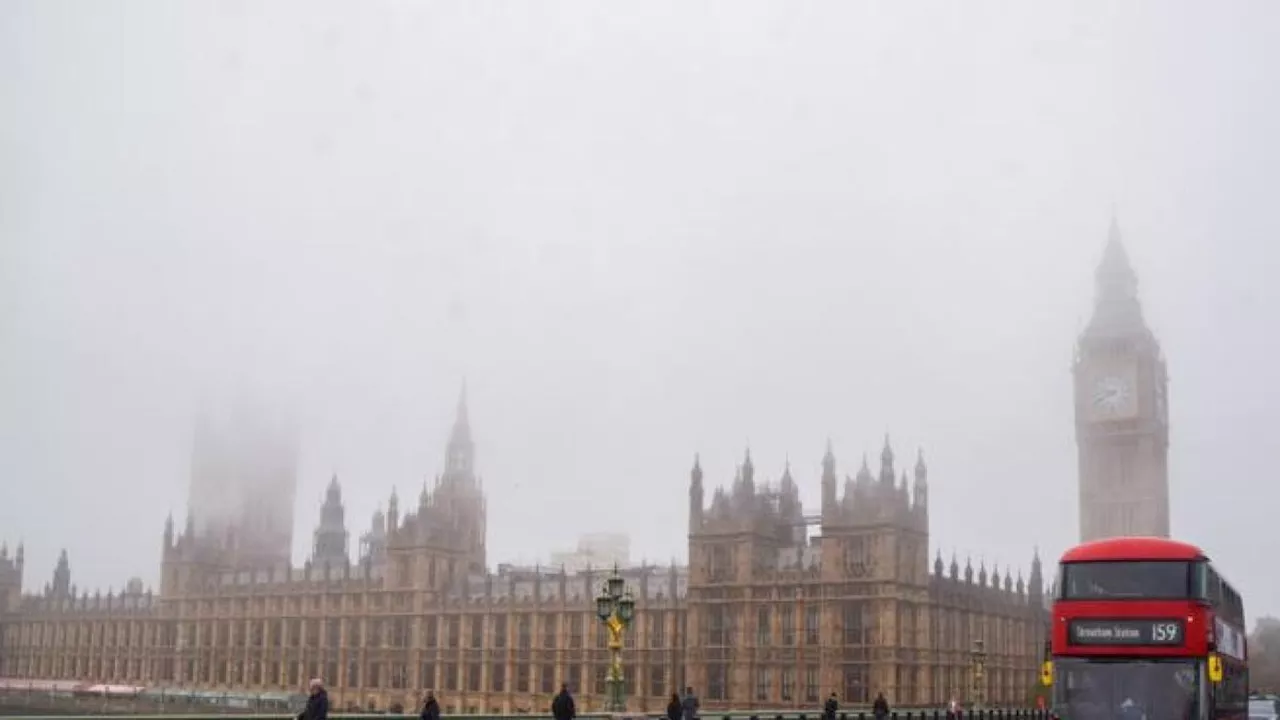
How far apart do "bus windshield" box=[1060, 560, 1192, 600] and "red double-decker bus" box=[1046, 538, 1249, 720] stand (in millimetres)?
20

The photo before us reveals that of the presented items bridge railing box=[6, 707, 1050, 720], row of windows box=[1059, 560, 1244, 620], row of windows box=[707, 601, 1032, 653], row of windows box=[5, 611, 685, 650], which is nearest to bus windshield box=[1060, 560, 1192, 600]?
row of windows box=[1059, 560, 1244, 620]

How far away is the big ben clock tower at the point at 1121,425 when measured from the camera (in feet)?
412

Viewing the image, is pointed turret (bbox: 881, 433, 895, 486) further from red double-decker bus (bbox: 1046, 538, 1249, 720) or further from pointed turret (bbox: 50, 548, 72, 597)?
pointed turret (bbox: 50, 548, 72, 597)

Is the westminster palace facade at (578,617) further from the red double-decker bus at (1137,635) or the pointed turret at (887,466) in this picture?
the red double-decker bus at (1137,635)

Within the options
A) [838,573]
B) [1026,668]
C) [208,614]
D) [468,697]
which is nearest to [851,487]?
[838,573]

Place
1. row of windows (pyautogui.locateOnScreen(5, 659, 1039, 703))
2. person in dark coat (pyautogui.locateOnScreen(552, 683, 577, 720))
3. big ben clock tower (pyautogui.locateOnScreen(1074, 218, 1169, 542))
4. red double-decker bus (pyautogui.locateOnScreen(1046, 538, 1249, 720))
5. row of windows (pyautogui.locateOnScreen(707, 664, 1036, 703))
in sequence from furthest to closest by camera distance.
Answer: big ben clock tower (pyautogui.locateOnScreen(1074, 218, 1169, 542)) < row of windows (pyautogui.locateOnScreen(5, 659, 1039, 703)) < row of windows (pyautogui.locateOnScreen(707, 664, 1036, 703)) < person in dark coat (pyautogui.locateOnScreen(552, 683, 577, 720)) < red double-decker bus (pyautogui.locateOnScreen(1046, 538, 1249, 720))

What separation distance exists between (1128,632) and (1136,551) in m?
1.60

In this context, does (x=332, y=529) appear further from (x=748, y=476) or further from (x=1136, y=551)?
(x=1136, y=551)

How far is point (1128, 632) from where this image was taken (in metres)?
28.0

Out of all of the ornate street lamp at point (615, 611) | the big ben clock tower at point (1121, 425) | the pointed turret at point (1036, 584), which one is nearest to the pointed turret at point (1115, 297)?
the big ben clock tower at point (1121, 425)

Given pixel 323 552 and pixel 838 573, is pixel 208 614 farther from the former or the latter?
pixel 838 573

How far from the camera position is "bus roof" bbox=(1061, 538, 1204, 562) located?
28.0 meters

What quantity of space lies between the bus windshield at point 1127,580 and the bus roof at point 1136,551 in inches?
4.0

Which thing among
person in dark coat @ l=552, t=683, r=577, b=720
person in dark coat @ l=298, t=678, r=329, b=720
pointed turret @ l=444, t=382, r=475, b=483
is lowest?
person in dark coat @ l=552, t=683, r=577, b=720
